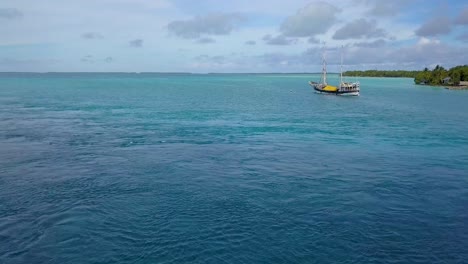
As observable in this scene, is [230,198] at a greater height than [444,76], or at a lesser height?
lesser

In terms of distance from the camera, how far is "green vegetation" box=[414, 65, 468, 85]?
6147 inches

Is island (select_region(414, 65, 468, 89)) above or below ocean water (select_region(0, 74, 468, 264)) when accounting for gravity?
above

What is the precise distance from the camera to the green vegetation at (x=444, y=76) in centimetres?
15612

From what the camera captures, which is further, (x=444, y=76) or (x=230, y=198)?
(x=444, y=76)

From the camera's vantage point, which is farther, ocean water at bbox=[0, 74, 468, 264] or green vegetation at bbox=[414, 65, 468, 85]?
green vegetation at bbox=[414, 65, 468, 85]

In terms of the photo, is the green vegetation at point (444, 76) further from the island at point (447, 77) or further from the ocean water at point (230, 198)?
the ocean water at point (230, 198)

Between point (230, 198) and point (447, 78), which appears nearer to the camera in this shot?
point (230, 198)

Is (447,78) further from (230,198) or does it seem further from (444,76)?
(230,198)

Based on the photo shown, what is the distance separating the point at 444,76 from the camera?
168m

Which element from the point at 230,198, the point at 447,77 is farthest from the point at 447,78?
the point at 230,198

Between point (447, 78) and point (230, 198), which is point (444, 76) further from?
point (230, 198)

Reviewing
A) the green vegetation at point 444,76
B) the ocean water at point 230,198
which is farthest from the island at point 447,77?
the ocean water at point 230,198

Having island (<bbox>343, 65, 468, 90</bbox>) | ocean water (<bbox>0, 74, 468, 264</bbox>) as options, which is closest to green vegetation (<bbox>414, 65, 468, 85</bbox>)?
island (<bbox>343, 65, 468, 90</bbox>)

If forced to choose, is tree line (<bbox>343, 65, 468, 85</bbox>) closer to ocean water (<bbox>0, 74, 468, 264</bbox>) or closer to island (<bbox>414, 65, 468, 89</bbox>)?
island (<bbox>414, 65, 468, 89</bbox>)
